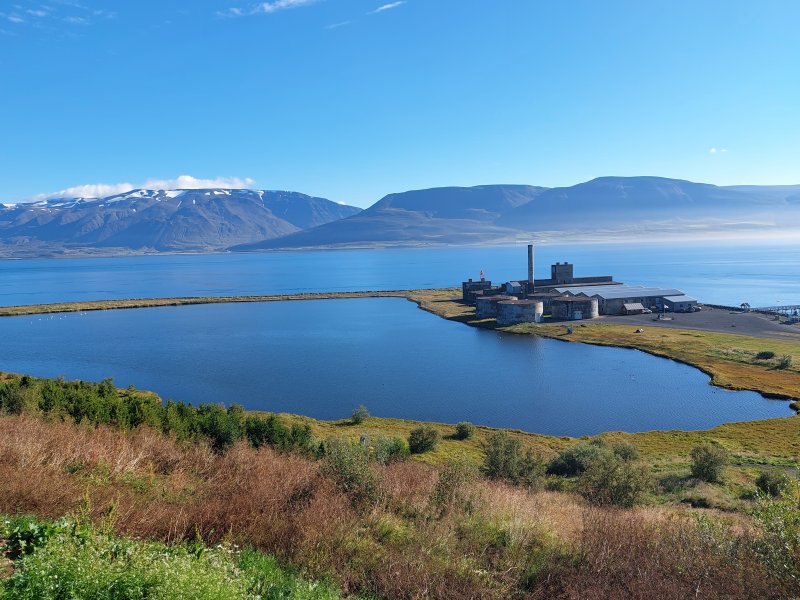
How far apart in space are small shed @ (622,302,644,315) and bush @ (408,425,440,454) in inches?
1861

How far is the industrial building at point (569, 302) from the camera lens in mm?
58531

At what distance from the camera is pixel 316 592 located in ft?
18.5

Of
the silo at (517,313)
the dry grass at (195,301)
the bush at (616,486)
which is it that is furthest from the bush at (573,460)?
the dry grass at (195,301)

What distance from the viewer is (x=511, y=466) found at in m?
15.5

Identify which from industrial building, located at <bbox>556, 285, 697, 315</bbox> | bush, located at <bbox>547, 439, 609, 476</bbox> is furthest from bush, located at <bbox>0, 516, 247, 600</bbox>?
industrial building, located at <bbox>556, 285, 697, 315</bbox>

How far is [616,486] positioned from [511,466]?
3.53m

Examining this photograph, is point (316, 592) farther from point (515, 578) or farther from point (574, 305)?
point (574, 305)

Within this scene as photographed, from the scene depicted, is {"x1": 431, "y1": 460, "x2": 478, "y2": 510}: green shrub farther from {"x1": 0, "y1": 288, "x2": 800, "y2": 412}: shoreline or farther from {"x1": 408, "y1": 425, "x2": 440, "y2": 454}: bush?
{"x1": 0, "y1": 288, "x2": 800, "y2": 412}: shoreline

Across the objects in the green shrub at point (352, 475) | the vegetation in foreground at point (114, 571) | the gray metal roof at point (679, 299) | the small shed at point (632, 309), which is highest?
the vegetation in foreground at point (114, 571)

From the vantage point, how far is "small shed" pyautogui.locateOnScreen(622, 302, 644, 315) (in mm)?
63156

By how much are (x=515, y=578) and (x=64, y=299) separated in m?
105

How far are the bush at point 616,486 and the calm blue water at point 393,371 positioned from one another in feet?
44.5

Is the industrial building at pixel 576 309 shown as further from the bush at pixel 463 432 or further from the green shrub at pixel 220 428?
the green shrub at pixel 220 428

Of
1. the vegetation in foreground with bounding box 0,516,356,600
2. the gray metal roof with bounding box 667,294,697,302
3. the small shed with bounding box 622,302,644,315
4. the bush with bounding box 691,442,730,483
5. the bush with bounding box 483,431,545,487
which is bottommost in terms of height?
the bush with bounding box 691,442,730,483
